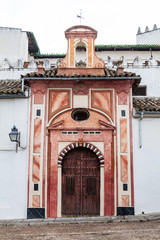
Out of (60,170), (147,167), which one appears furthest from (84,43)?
(147,167)

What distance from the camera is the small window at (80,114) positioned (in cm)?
1189

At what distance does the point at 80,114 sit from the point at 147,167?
3.48 metres

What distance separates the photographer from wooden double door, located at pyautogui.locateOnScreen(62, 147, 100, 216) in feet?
36.9

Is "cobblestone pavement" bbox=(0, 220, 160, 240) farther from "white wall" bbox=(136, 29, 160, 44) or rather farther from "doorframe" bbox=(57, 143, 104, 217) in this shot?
"white wall" bbox=(136, 29, 160, 44)

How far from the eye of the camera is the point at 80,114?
40.2 ft

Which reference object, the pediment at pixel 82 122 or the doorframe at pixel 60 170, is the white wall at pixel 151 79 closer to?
the pediment at pixel 82 122

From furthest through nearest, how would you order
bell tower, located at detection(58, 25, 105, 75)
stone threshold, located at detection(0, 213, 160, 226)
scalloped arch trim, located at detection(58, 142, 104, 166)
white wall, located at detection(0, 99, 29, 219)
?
bell tower, located at detection(58, 25, 105, 75) < scalloped arch trim, located at detection(58, 142, 104, 166) < white wall, located at detection(0, 99, 29, 219) < stone threshold, located at detection(0, 213, 160, 226)

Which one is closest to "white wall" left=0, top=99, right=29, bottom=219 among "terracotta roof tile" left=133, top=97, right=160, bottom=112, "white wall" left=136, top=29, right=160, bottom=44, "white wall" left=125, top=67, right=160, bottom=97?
"terracotta roof tile" left=133, top=97, right=160, bottom=112

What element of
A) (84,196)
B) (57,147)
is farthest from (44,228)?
(57,147)

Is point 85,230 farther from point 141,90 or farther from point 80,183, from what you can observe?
point 141,90

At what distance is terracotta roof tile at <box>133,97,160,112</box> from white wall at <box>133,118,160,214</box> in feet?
1.48

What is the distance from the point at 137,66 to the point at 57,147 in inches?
376

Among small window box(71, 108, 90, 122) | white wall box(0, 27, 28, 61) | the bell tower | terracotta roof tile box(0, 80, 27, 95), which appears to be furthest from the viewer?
white wall box(0, 27, 28, 61)

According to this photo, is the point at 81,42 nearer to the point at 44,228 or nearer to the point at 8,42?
the point at 44,228
